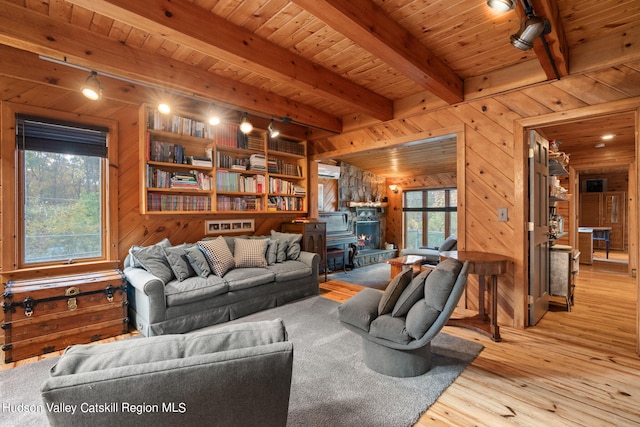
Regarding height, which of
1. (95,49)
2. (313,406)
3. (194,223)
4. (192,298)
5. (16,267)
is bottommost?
(313,406)

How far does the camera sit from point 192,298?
2996 millimetres

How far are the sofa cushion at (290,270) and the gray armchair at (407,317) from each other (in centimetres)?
157

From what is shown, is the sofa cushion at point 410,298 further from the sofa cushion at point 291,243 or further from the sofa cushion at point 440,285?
the sofa cushion at point 291,243

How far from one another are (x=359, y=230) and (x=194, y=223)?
4621mm

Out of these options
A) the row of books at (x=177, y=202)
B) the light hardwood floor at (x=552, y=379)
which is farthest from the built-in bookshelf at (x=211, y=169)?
the light hardwood floor at (x=552, y=379)

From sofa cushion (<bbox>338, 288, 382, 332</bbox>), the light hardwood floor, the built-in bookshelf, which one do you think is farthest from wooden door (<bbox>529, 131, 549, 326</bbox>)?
the built-in bookshelf

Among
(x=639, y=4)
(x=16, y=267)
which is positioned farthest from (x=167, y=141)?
(x=639, y=4)

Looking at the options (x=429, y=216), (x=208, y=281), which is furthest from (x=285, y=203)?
(x=429, y=216)

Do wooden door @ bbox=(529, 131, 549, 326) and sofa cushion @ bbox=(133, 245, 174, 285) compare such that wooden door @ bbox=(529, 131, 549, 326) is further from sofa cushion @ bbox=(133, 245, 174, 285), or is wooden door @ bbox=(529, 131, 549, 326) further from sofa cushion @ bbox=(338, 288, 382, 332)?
sofa cushion @ bbox=(133, 245, 174, 285)

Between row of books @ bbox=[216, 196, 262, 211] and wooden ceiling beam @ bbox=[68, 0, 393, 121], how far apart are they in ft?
6.63

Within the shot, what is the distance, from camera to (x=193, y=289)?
304 cm

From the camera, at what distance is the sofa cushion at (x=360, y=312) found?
87.4 inches

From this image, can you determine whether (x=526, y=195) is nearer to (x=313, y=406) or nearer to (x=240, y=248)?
(x=313, y=406)

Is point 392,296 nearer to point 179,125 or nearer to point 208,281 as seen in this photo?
point 208,281
